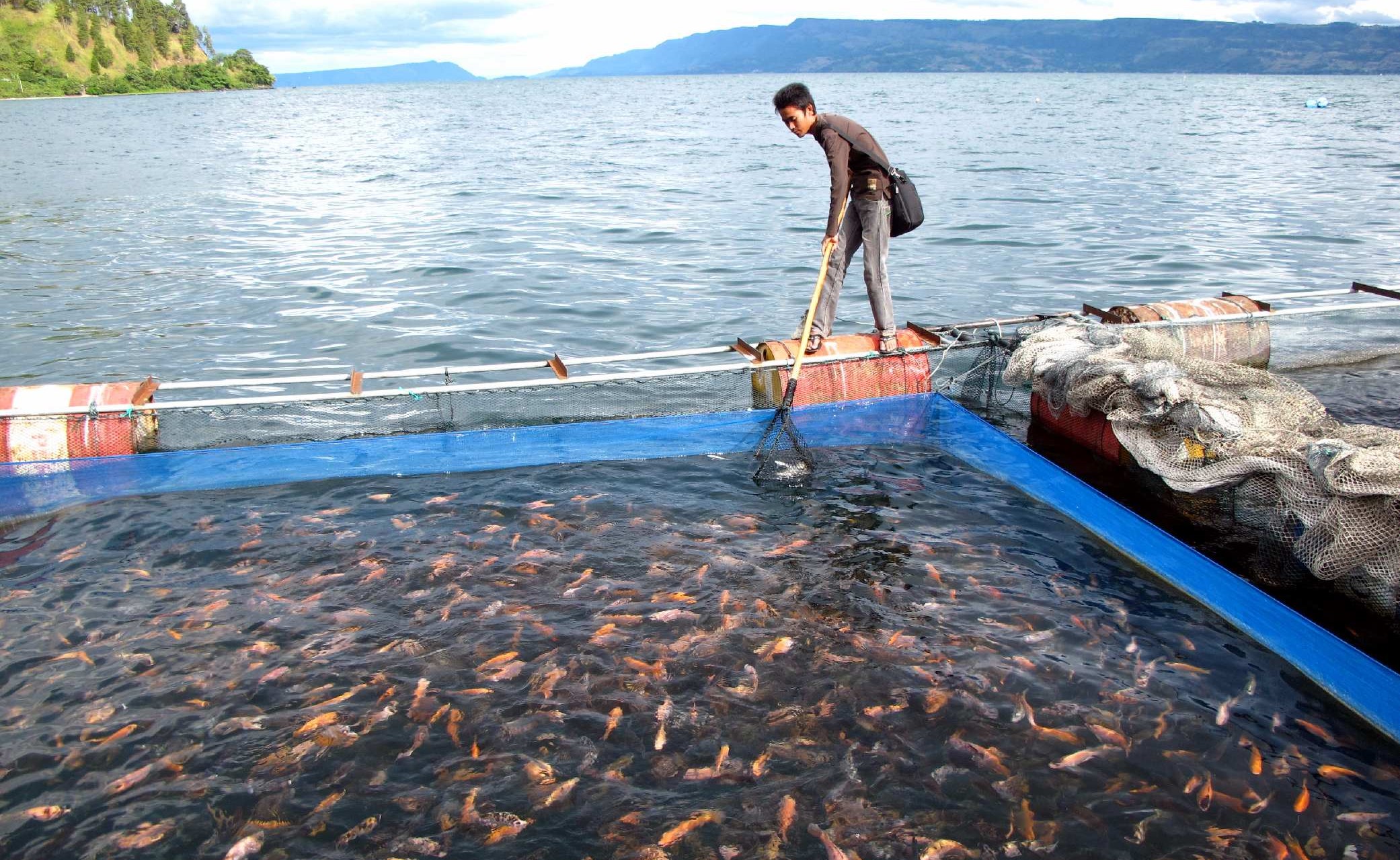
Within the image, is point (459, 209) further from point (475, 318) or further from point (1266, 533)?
point (1266, 533)

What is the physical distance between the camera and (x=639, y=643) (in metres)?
6.12

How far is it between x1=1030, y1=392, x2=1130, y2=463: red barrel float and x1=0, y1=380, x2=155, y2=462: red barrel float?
8.33m

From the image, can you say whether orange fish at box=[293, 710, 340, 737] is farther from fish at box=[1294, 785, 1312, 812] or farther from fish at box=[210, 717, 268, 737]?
fish at box=[1294, 785, 1312, 812]

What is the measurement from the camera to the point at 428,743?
5.23 metres

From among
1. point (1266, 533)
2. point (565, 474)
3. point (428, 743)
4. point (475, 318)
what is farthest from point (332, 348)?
point (1266, 533)

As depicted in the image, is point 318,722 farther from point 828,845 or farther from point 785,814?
point 828,845

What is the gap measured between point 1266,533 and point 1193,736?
2275 millimetres

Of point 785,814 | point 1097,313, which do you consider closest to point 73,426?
point 785,814

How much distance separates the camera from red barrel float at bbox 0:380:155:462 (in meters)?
7.89

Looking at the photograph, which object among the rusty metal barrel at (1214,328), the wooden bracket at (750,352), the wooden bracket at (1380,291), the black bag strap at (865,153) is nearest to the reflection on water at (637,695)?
the wooden bracket at (750,352)

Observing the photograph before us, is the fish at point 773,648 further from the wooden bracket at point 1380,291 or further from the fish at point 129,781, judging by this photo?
the wooden bracket at point 1380,291

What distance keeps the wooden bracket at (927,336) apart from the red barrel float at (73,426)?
7.24 metres

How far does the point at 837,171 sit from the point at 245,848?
6745 millimetres

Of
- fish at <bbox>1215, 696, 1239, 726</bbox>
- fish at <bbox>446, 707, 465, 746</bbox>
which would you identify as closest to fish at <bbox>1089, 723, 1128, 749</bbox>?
fish at <bbox>1215, 696, 1239, 726</bbox>
